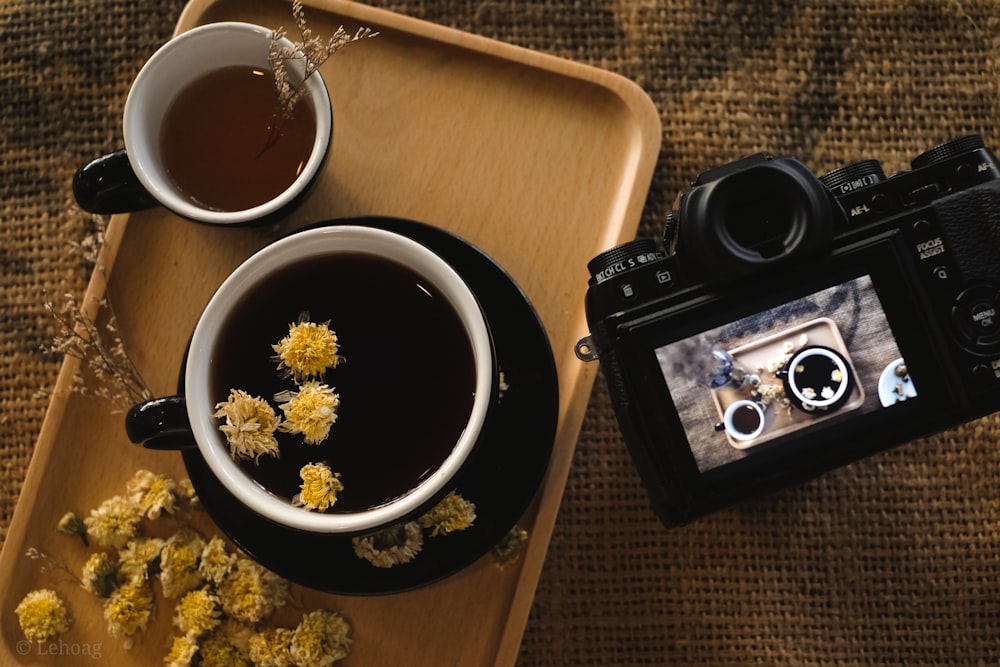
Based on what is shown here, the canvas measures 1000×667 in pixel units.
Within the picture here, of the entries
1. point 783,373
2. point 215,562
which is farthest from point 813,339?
point 215,562

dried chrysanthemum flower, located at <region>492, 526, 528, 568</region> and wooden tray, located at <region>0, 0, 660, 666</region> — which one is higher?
wooden tray, located at <region>0, 0, 660, 666</region>

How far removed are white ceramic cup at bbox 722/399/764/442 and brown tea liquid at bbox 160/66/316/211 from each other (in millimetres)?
380

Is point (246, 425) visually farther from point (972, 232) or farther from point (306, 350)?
point (972, 232)

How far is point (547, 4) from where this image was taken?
33.8 inches

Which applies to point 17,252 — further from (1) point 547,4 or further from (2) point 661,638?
(2) point 661,638

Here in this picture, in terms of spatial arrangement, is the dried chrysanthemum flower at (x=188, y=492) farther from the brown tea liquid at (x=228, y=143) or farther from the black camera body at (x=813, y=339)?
the black camera body at (x=813, y=339)

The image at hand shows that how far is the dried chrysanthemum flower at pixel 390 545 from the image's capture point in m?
0.59

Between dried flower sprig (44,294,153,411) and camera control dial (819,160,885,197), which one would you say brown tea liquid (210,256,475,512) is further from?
camera control dial (819,160,885,197)

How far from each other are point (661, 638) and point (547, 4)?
0.69 m

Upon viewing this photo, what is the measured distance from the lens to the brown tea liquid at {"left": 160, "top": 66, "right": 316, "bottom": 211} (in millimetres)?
625

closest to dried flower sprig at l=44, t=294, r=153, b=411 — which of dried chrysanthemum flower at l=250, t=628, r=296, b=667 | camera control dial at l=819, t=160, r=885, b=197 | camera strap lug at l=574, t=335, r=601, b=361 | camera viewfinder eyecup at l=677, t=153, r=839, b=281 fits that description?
dried chrysanthemum flower at l=250, t=628, r=296, b=667

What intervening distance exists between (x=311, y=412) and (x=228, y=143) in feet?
0.84

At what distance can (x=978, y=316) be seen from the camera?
56 centimetres

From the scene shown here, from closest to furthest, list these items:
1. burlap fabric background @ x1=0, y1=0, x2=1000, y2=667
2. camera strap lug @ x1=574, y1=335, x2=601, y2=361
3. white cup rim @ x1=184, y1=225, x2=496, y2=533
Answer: white cup rim @ x1=184, y1=225, x2=496, y2=533 → camera strap lug @ x1=574, y1=335, x2=601, y2=361 → burlap fabric background @ x1=0, y1=0, x2=1000, y2=667
